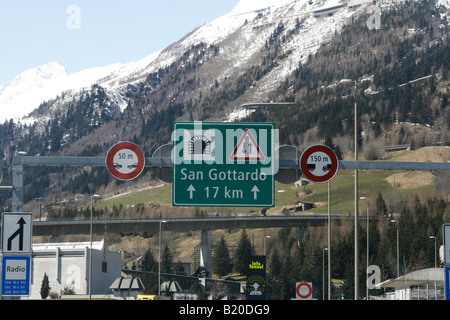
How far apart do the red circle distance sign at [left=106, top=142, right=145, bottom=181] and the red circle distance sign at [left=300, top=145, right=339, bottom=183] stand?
496 cm

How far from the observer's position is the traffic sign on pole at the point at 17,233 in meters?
22.9

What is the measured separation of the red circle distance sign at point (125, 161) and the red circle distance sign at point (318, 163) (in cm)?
496

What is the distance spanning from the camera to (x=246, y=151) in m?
27.4

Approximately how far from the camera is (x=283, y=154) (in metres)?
28.2

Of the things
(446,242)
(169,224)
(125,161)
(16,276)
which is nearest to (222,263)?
(169,224)

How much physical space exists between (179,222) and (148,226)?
5.86 meters

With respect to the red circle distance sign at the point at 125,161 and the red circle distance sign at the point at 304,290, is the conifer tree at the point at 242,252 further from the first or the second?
→ the red circle distance sign at the point at 125,161

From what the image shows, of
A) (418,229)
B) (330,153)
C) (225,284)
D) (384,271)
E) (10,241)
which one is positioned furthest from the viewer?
(418,229)

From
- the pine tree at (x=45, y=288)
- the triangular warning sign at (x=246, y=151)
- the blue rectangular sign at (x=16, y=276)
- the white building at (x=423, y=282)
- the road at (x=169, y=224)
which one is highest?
the road at (x=169, y=224)

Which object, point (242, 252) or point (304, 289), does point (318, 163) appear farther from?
point (242, 252)

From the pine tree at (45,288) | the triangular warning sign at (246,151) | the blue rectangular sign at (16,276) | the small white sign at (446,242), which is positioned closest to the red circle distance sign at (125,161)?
the triangular warning sign at (246,151)

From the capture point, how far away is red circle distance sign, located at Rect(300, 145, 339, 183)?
27183mm
